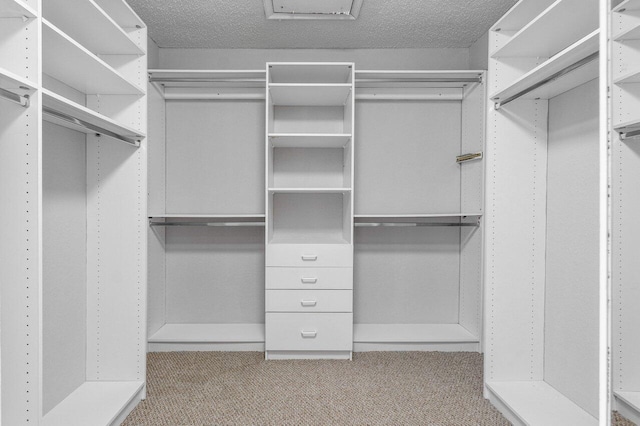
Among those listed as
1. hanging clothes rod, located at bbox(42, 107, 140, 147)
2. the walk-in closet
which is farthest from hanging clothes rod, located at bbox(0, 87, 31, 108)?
hanging clothes rod, located at bbox(42, 107, 140, 147)

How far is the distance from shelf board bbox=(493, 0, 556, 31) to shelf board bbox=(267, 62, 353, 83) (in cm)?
91

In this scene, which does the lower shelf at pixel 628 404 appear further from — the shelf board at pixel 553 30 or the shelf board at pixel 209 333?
the shelf board at pixel 209 333

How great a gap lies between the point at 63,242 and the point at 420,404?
6.15 feet

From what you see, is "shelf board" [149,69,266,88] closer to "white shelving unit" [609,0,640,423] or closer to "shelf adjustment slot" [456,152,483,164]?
"shelf adjustment slot" [456,152,483,164]

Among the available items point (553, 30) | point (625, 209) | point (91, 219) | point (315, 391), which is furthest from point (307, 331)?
point (553, 30)

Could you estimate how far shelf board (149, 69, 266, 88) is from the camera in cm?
263

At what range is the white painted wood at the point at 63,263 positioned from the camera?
1.83 meters

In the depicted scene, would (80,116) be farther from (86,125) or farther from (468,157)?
(468,157)

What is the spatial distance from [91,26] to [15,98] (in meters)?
0.75

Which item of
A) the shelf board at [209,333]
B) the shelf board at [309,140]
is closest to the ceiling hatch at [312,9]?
the shelf board at [309,140]

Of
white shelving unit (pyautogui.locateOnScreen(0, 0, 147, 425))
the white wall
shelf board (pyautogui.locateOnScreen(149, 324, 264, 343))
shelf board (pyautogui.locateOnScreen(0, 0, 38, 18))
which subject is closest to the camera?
shelf board (pyautogui.locateOnScreen(0, 0, 38, 18))

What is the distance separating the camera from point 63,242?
76.1 inches

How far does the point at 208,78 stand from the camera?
281 cm

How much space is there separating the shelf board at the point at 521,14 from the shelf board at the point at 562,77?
0.33 metres
